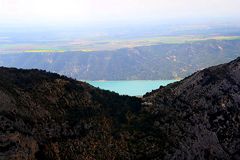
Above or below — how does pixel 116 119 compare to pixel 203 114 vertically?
below

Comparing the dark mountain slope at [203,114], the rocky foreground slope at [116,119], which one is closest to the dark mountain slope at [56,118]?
the rocky foreground slope at [116,119]

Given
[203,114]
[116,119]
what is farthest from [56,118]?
[203,114]

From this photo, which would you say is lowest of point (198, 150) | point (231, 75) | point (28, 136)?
point (198, 150)

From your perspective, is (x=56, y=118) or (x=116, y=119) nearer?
(x=56, y=118)

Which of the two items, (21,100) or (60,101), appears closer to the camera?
(21,100)

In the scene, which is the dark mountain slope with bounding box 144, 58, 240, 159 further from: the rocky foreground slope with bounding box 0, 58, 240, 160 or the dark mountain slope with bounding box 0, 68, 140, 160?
the dark mountain slope with bounding box 0, 68, 140, 160

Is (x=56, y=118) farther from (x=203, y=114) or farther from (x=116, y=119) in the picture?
(x=203, y=114)

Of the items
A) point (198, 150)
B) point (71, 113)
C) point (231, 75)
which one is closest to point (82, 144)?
point (71, 113)

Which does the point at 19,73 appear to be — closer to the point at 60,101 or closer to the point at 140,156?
the point at 60,101

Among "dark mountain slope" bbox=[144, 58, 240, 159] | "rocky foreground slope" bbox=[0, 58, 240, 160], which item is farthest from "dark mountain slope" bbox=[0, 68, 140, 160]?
"dark mountain slope" bbox=[144, 58, 240, 159]
